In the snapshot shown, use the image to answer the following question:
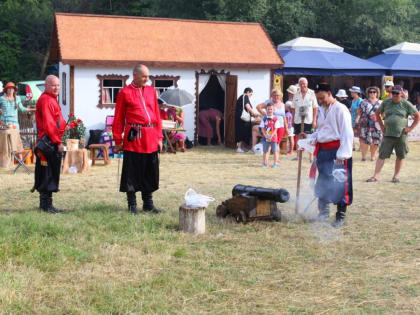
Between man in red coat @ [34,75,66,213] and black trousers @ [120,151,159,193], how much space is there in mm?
883

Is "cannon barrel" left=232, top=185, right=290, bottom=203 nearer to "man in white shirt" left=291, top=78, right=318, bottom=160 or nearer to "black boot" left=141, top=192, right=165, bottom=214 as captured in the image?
"black boot" left=141, top=192, right=165, bottom=214

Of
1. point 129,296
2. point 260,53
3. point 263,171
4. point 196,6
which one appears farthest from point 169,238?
point 196,6

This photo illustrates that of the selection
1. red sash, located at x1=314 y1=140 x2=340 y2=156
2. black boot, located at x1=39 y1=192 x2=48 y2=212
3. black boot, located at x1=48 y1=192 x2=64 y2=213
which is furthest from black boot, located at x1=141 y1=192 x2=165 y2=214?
red sash, located at x1=314 y1=140 x2=340 y2=156

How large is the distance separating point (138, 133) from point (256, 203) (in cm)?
168

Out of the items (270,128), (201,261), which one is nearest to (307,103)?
(270,128)

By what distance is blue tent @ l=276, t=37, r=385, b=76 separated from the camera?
18.9 meters

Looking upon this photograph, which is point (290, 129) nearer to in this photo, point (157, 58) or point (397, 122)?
point (157, 58)

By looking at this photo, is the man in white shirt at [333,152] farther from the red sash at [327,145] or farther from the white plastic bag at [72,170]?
the white plastic bag at [72,170]

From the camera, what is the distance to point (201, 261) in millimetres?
5898

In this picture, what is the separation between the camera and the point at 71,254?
5.96 m

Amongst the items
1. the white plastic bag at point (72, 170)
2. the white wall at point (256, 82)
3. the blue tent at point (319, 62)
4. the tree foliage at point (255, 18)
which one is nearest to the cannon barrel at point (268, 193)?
the white plastic bag at point (72, 170)

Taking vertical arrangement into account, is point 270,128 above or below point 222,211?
above

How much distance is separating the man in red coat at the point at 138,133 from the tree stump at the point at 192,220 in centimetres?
103

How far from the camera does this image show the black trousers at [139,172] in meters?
7.69
